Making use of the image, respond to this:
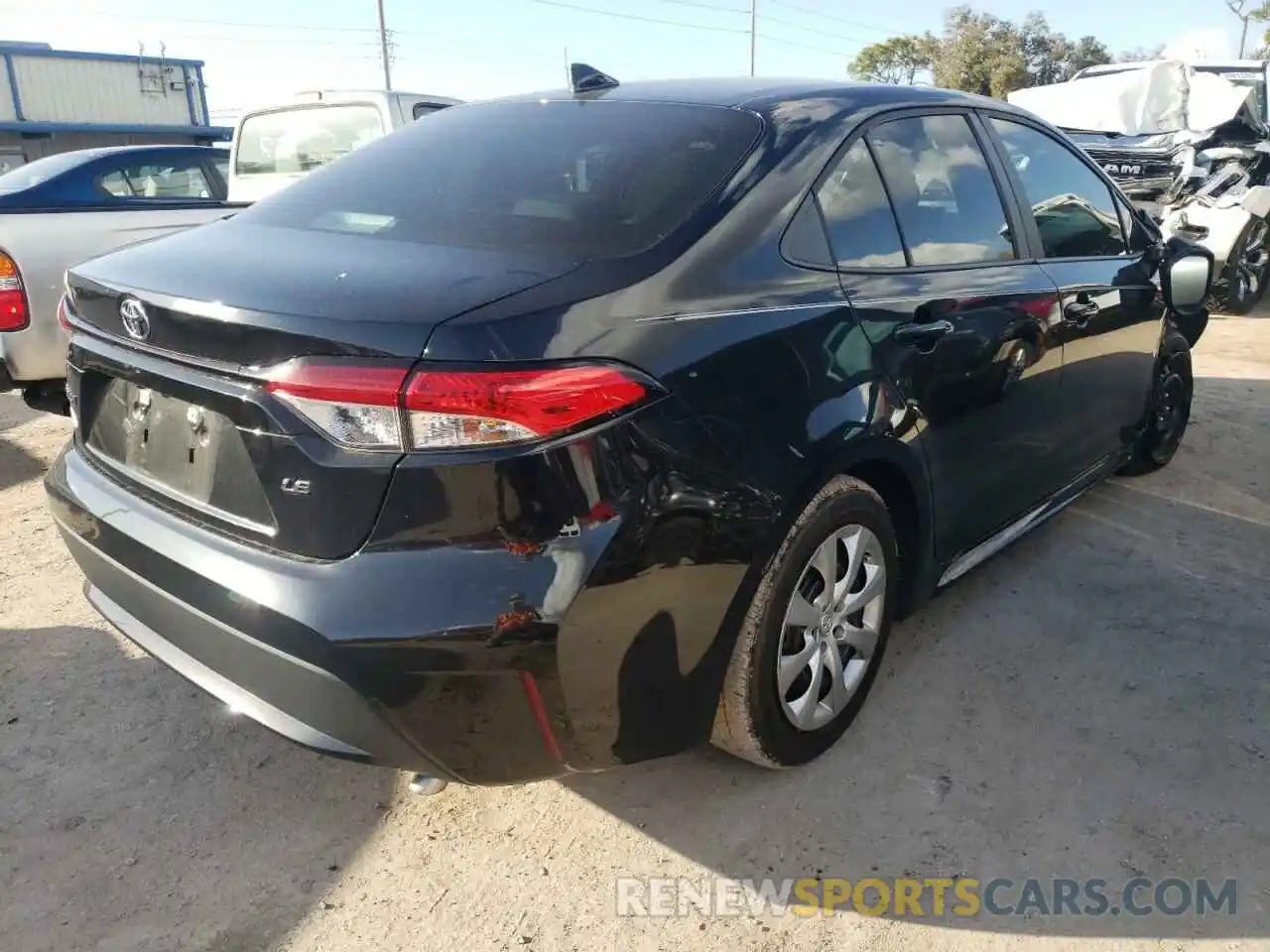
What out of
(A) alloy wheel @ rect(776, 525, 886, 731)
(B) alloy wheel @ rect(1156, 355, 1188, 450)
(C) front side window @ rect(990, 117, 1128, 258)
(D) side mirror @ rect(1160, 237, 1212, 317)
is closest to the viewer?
(A) alloy wheel @ rect(776, 525, 886, 731)

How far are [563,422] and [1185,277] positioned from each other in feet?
10.7

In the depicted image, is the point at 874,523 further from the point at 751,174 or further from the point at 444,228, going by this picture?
the point at 444,228

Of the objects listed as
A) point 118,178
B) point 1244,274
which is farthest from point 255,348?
point 1244,274

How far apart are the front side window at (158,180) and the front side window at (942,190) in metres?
4.94

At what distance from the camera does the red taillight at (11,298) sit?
15.0 ft

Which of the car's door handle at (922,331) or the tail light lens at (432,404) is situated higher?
the tail light lens at (432,404)

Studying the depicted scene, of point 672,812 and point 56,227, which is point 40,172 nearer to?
point 56,227

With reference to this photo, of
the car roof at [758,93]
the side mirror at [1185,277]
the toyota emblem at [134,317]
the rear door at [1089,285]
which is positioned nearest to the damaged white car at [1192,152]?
the side mirror at [1185,277]

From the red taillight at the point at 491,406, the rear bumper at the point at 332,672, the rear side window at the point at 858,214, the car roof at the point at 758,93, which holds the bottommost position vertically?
the rear bumper at the point at 332,672

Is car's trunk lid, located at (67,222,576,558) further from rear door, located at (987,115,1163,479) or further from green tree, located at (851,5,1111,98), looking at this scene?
green tree, located at (851,5,1111,98)

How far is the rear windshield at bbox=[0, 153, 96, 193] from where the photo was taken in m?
5.38

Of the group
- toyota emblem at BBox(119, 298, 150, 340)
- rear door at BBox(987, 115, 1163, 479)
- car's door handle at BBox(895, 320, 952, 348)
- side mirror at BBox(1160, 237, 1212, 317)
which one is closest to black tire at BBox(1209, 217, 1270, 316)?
side mirror at BBox(1160, 237, 1212, 317)

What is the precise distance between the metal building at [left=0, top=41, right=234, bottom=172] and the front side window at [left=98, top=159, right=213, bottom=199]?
2606cm

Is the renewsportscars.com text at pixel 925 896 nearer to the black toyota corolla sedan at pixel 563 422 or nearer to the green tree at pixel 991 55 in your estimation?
the black toyota corolla sedan at pixel 563 422
